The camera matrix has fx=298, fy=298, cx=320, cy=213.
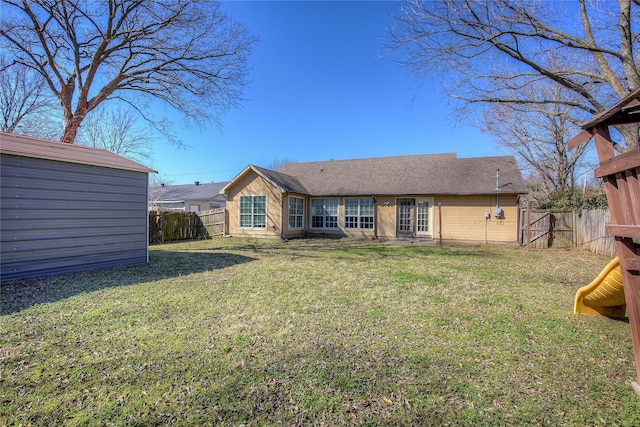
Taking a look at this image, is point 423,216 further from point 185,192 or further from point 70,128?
point 185,192

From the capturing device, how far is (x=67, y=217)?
675 centimetres

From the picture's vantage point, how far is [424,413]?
2303 mm

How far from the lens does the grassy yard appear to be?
233cm

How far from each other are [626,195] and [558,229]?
12.8m

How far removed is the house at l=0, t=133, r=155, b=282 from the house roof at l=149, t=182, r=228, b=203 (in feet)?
74.7

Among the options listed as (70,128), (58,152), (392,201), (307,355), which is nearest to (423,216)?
(392,201)

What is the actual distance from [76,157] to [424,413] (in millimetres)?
8358

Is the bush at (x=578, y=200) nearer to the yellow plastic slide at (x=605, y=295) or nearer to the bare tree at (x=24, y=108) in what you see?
→ the yellow plastic slide at (x=605, y=295)

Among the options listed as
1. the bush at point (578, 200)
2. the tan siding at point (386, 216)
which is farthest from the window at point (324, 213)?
the bush at point (578, 200)

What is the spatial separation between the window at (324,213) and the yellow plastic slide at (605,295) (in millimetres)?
12839

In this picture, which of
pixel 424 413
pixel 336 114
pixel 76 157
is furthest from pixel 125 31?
Result: pixel 424 413

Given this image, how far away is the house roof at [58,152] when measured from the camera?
6035 mm

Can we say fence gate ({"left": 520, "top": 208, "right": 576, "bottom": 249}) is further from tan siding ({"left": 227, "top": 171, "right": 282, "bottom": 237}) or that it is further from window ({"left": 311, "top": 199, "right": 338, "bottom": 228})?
tan siding ({"left": 227, "top": 171, "right": 282, "bottom": 237})

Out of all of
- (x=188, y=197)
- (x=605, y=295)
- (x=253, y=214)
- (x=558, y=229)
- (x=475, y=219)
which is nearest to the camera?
(x=605, y=295)
